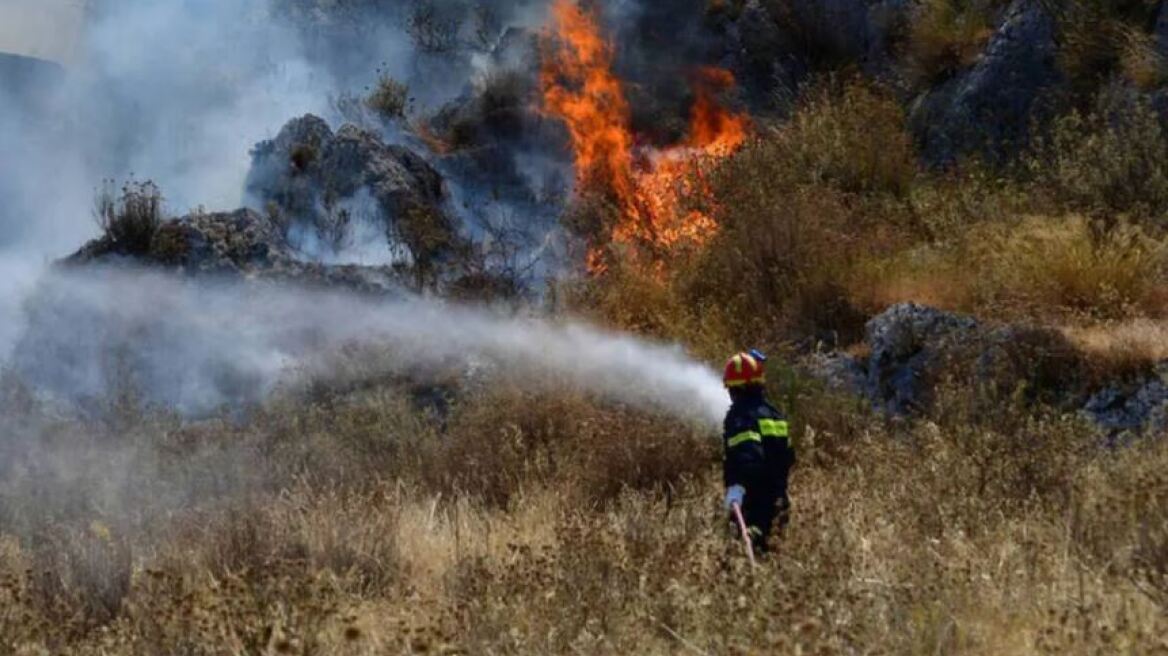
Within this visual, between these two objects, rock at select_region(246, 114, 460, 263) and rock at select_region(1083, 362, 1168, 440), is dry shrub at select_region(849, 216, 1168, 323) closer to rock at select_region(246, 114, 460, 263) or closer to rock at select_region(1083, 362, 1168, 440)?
rock at select_region(1083, 362, 1168, 440)

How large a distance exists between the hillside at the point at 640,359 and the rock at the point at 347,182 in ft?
A: 0.16

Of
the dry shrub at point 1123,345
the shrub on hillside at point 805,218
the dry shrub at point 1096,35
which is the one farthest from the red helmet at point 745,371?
the dry shrub at point 1096,35

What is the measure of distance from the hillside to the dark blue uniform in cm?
19

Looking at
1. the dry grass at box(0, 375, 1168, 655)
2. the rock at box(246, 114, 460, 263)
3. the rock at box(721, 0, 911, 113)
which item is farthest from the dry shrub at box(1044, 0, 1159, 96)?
the rock at box(246, 114, 460, 263)

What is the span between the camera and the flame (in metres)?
12.6

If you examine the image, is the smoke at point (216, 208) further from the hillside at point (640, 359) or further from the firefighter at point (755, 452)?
the firefighter at point (755, 452)

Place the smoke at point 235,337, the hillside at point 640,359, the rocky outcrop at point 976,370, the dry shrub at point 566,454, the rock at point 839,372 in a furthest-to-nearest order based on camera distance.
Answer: the smoke at point 235,337, the rock at point 839,372, the dry shrub at point 566,454, the rocky outcrop at point 976,370, the hillside at point 640,359

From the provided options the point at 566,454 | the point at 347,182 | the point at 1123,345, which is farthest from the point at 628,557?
the point at 347,182

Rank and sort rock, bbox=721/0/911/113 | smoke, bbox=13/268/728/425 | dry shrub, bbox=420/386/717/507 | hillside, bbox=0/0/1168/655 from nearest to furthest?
hillside, bbox=0/0/1168/655
dry shrub, bbox=420/386/717/507
smoke, bbox=13/268/728/425
rock, bbox=721/0/911/113

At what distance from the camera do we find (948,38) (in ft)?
44.2

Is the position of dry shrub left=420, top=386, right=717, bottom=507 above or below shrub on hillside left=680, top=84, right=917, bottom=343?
below

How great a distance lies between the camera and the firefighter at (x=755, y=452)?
207 inches

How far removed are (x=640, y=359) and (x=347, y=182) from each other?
19.9ft

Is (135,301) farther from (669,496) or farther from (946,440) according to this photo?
(946,440)
